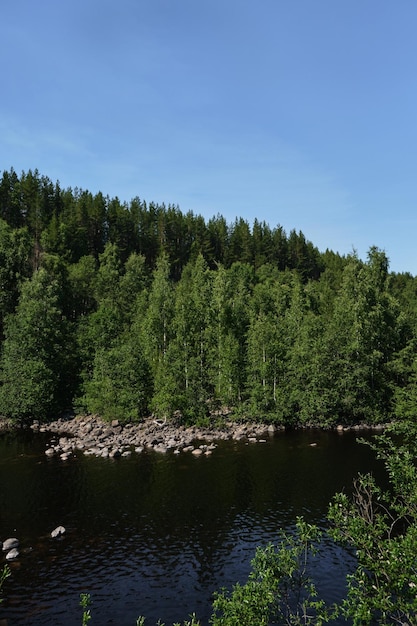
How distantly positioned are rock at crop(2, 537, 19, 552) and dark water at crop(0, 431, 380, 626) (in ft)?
2.44

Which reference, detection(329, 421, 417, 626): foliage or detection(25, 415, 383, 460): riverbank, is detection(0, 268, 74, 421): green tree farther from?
detection(329, 421, 417, 626): foliage

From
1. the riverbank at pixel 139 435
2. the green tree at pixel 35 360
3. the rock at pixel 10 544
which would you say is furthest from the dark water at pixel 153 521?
the green tree at pixel 35 360

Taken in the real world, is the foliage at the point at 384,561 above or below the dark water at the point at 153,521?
above

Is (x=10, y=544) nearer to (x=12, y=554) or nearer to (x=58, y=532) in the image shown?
(x=12, y=554)

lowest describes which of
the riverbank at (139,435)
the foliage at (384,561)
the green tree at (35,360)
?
the riverbank at (139,435)

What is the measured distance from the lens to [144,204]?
175 meters

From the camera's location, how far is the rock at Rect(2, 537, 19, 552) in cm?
3406

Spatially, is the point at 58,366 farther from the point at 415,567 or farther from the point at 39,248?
the point at 415,567

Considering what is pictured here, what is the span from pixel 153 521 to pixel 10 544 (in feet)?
36.6

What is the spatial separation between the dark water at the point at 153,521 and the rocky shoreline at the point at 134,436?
262cm

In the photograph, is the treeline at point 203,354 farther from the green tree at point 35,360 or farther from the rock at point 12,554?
the rock at point 12,554

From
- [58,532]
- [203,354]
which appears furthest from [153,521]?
[203,354]

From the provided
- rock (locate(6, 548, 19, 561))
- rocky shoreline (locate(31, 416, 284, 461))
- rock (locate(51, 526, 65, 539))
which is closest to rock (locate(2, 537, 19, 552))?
rock (locate(6, 548, 19, 561))

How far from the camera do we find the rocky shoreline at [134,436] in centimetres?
6022
